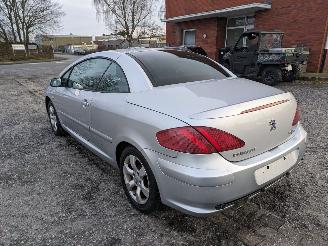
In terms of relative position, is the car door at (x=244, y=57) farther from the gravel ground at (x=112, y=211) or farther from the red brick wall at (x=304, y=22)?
the gravel ground at (x=112, y=211)

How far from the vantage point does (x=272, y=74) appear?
33.9ft

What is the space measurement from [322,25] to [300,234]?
505 inches

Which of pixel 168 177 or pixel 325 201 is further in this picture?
pixel 325 201

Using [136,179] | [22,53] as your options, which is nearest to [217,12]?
[136,179]

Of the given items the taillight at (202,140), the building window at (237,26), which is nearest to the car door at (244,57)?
the building window at (237,26)

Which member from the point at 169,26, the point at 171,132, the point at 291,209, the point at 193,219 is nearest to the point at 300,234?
the point at 291,209

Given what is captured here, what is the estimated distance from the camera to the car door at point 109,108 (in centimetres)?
292

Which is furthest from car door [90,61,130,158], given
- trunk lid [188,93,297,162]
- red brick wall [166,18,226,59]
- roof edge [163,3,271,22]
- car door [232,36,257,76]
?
red brick wall [166,18,226,59]

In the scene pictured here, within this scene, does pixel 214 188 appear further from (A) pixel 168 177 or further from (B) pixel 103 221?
(B) pixel 103 221

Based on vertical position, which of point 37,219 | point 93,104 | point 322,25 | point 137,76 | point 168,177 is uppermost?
point 322,25

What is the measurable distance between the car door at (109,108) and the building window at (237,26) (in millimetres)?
14763

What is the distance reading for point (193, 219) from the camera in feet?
9.16

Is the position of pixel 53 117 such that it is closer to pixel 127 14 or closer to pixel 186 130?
pixel 186 130

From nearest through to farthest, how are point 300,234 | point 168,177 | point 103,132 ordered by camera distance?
point 168,177
point 300,234
point 103,132
